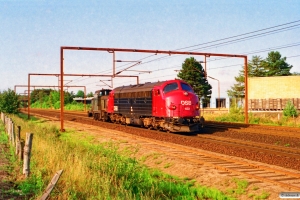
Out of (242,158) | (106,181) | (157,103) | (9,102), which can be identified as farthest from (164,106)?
(9,102)

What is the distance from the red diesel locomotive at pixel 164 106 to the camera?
22969 mm

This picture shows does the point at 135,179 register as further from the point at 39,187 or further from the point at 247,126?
the point at 247,126

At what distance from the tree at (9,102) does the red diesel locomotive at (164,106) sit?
765 inches

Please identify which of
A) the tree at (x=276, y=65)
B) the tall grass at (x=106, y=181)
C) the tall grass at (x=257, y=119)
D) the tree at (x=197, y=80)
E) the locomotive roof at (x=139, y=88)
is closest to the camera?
the tall grass at (x=106, y=181)

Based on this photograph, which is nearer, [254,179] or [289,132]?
[254,179]

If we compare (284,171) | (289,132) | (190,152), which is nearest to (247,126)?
(289,132)

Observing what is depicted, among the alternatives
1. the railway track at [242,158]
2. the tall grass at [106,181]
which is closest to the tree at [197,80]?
the railway track at [242,158]

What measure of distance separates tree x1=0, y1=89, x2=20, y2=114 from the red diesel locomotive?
19.4 metres

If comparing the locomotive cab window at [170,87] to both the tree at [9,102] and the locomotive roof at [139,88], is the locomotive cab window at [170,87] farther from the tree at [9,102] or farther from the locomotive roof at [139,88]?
the tree at [9,102]

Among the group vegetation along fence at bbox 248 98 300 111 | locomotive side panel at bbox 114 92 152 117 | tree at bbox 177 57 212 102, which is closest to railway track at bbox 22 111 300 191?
locomotive side panel at bbox 114 92 152 117

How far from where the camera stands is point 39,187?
9.27 m

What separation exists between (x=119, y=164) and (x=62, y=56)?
15513mm

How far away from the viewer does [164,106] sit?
23.2 m

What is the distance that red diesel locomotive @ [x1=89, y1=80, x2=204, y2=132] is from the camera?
75.4 ft
